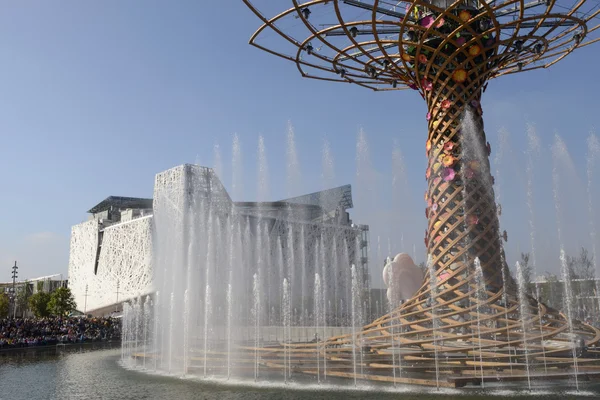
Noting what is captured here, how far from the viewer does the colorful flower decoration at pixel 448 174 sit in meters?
14.6

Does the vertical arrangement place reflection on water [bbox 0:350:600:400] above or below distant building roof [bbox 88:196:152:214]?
below

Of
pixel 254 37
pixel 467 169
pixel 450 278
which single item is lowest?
pixel 450 278

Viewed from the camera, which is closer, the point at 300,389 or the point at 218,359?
the point at 300,389

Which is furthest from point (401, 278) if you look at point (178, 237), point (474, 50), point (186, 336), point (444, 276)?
point (178, 237)

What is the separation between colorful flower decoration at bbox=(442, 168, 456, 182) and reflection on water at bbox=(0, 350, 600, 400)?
19.9ft

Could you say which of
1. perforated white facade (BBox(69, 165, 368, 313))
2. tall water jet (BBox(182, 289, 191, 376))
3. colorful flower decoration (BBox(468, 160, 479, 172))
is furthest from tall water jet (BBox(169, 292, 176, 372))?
colorful flower decoration (BBox(468, 160, 479, 172))

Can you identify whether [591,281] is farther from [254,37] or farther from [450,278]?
[254,37]

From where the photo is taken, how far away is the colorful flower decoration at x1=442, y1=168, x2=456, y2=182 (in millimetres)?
14612

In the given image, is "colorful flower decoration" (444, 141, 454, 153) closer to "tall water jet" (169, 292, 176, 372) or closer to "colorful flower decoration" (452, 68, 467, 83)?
"colorful flower decoration" (452, 68, 467, 83)

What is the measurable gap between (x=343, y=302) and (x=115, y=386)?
4387 centimetres

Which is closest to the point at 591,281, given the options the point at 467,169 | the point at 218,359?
the point at 467,169

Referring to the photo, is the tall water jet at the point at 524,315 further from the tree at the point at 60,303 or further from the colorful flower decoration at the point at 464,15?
the tree at the point at 60,303

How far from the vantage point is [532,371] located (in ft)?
37.3

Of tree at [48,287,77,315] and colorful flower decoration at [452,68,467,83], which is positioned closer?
colorful flower decoration at [452,68,467,83]
